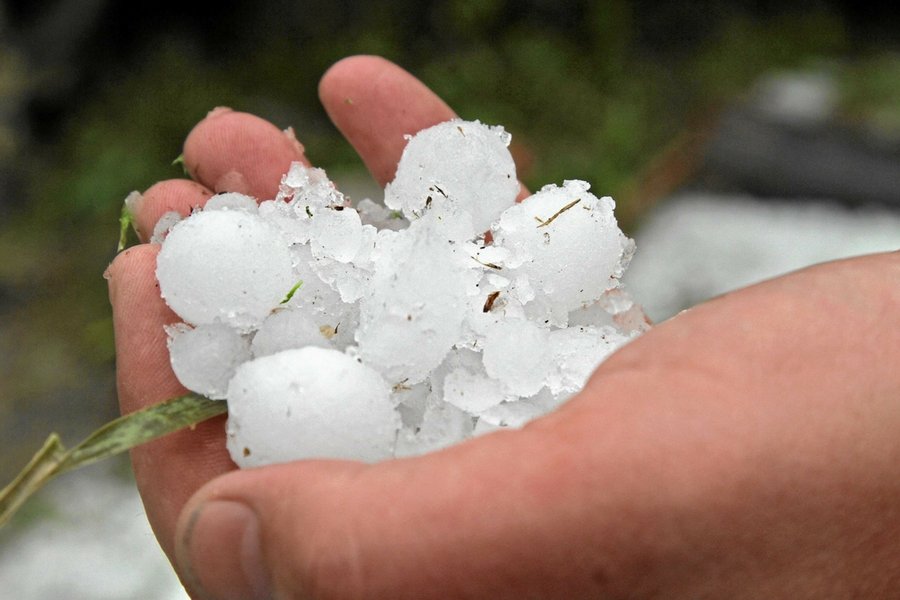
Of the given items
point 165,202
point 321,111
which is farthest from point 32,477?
point 321,111

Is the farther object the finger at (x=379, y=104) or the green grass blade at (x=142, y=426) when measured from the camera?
the finger at (x=379, y=104)

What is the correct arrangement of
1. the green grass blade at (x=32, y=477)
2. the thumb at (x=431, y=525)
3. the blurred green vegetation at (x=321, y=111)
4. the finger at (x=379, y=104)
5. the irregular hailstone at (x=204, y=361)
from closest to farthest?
the thumb at (x=431, y=525)
the green grass blade at (x=32, y=477)
the irregular hailstone at (x=204, y=361)
the finger at (x=379, y=104)
the blurred green vegetation at (x=321, y=111)

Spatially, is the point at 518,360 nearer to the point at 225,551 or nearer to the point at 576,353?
the point at 576,353

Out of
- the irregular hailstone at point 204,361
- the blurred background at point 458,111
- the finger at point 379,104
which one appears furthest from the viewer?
the blurred background at point 458,111

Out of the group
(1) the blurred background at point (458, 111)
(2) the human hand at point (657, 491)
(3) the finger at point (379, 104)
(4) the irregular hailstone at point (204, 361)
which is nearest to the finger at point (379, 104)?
(3) the finger at point (379, 104)

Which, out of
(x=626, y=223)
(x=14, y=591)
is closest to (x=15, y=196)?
(x=14, y=591)

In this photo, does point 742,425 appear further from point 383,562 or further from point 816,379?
point 383,562

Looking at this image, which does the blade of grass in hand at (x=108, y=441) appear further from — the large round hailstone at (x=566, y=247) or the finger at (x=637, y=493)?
the large round hailstone at (x=566, y=247)
